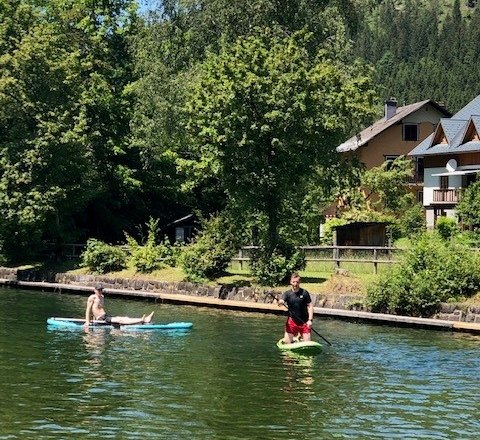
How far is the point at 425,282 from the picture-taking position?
1265 inches

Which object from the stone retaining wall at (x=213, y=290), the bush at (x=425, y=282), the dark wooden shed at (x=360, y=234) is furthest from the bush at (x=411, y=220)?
the bush at (x=425, y=282)

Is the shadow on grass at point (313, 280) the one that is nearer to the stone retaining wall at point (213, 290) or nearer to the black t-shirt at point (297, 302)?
the stone retaining wall at point (213, 290)

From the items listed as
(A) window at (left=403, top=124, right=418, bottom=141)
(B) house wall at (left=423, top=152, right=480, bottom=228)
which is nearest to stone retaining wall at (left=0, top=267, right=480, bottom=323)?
(B) house wall at (left=423, top=152, right=480, bottom=228)

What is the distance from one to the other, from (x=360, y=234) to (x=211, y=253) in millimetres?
9678

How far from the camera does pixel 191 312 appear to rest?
36562 millimetres

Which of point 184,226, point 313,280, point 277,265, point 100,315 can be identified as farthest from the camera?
point 184,226

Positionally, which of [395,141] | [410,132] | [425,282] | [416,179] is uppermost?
[410,132]

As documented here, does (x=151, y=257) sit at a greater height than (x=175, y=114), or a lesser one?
lesser

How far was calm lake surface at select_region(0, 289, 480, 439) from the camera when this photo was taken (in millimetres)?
16344

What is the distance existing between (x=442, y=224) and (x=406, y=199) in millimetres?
15752

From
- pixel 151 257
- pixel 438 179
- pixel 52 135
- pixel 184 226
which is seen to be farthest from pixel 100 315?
pixel 438 179

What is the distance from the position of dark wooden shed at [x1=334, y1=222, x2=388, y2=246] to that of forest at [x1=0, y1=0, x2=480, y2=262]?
208 cm

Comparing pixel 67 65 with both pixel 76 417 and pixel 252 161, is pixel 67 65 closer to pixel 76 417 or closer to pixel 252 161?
pixel 252 161

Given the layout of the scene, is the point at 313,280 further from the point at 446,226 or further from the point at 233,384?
the point at 446,226
